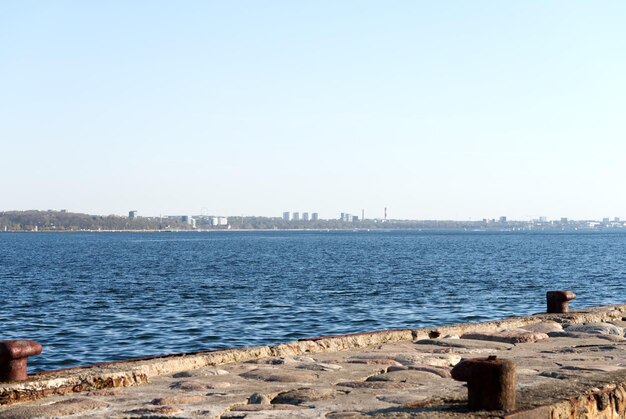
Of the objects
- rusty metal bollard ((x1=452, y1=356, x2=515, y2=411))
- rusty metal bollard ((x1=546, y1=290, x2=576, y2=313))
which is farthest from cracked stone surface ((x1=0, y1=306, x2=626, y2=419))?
rusty metal bollard ((x1=546, y1=290, x2=576, y2=313))

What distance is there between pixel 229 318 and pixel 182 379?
1852cm

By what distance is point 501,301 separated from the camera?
102 ft

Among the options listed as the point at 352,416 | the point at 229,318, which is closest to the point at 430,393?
the point at 352,416

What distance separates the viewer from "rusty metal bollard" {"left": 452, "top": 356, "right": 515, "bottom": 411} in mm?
4793

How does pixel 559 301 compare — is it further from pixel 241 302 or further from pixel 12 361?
pixel 241 302

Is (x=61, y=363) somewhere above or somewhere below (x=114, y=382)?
below

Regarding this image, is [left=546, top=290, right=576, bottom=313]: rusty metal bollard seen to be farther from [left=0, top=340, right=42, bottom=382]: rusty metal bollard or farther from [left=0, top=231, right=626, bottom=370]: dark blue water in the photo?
[left=0, top=231, right=626, bottom=370]: dark blue water

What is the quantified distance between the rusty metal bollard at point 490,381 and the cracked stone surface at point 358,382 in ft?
0.35

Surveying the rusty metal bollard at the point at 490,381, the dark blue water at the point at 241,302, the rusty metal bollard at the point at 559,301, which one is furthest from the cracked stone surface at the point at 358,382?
the dark blue water at the point at 241,302

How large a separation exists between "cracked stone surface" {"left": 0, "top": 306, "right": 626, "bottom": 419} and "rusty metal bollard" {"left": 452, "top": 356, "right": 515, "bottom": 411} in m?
0.11

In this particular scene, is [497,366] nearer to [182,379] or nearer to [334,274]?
[182,379]

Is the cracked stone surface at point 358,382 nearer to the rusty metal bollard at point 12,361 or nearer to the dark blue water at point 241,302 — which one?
the rusty metal bollard at point 12,361

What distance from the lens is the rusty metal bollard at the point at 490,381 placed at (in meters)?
4.79

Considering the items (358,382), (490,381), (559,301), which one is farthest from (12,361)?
(559,301)
